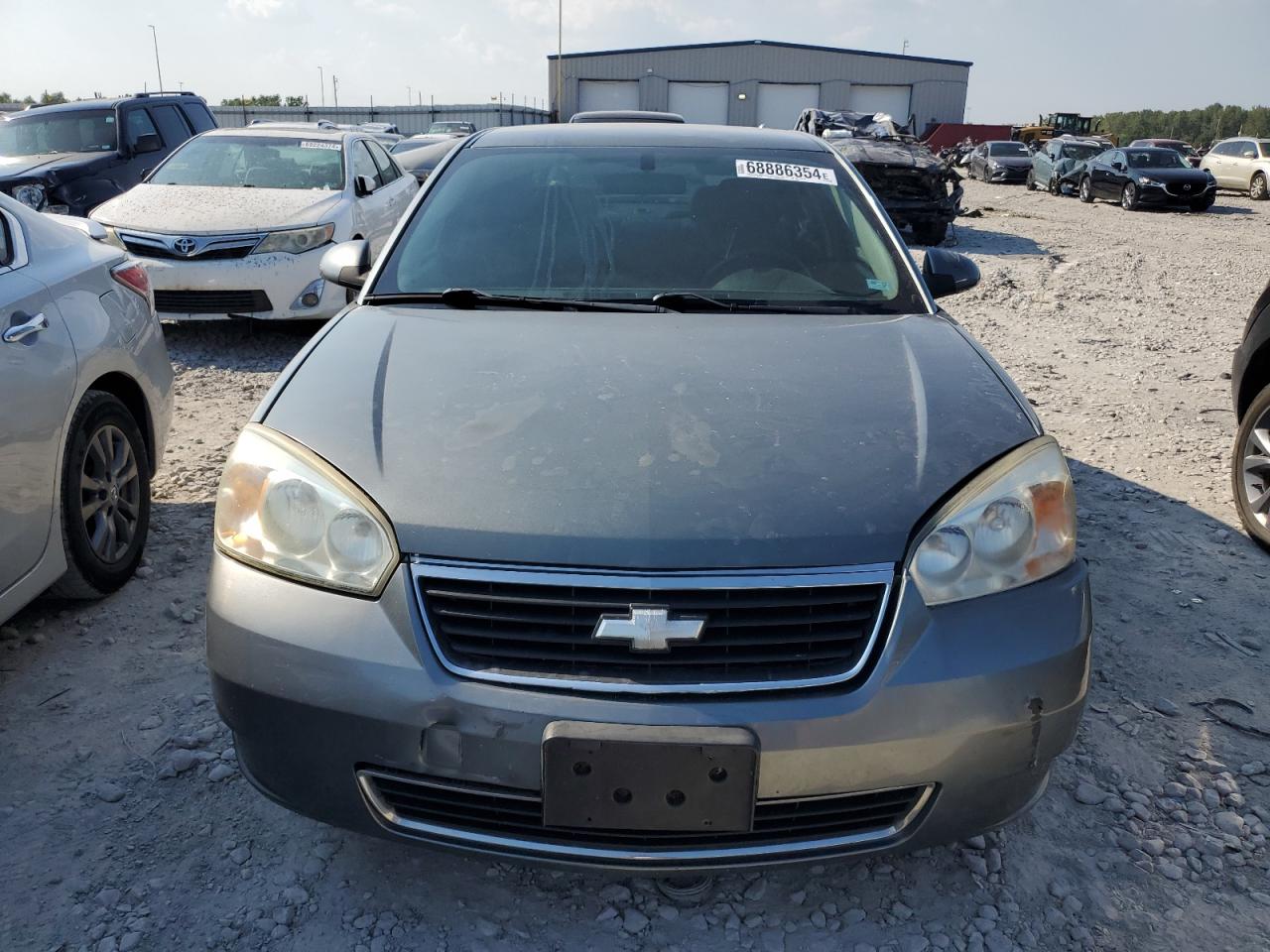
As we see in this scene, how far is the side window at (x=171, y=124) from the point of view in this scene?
1059 cm

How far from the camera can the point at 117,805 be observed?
2.40 meters

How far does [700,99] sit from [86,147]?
46.2 metres

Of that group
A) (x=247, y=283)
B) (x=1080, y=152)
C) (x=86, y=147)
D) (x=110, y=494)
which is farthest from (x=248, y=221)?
(x=1080, y=152)

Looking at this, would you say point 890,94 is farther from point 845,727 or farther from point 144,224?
point 845,727

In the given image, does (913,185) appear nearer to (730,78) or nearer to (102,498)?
(102,498)

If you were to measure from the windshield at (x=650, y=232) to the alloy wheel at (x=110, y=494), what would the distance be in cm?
123

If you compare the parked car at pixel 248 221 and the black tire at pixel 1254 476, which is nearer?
the black tire at pixel 1254 476

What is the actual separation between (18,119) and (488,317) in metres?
9.94

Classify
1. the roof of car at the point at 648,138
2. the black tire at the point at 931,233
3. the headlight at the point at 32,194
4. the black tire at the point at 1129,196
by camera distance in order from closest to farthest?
the roof of car at the point at 648,138
the headlight at the point at 32,194
the black tire at the point at 931,233
the black tire at the point at 1129,196

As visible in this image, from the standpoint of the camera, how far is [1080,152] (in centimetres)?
2561

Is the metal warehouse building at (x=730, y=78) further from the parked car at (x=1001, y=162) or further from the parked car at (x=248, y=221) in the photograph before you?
the parked car at (x=248, y=221)

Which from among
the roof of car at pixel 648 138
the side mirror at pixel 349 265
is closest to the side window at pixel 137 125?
the roof of car at pixel 648 138

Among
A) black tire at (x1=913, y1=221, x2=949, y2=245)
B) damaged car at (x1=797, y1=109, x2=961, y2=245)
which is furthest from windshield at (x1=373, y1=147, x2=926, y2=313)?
black tire at (x1=913, y1=221, x2=949, y2=245)

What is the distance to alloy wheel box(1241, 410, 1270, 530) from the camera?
3973 mm
